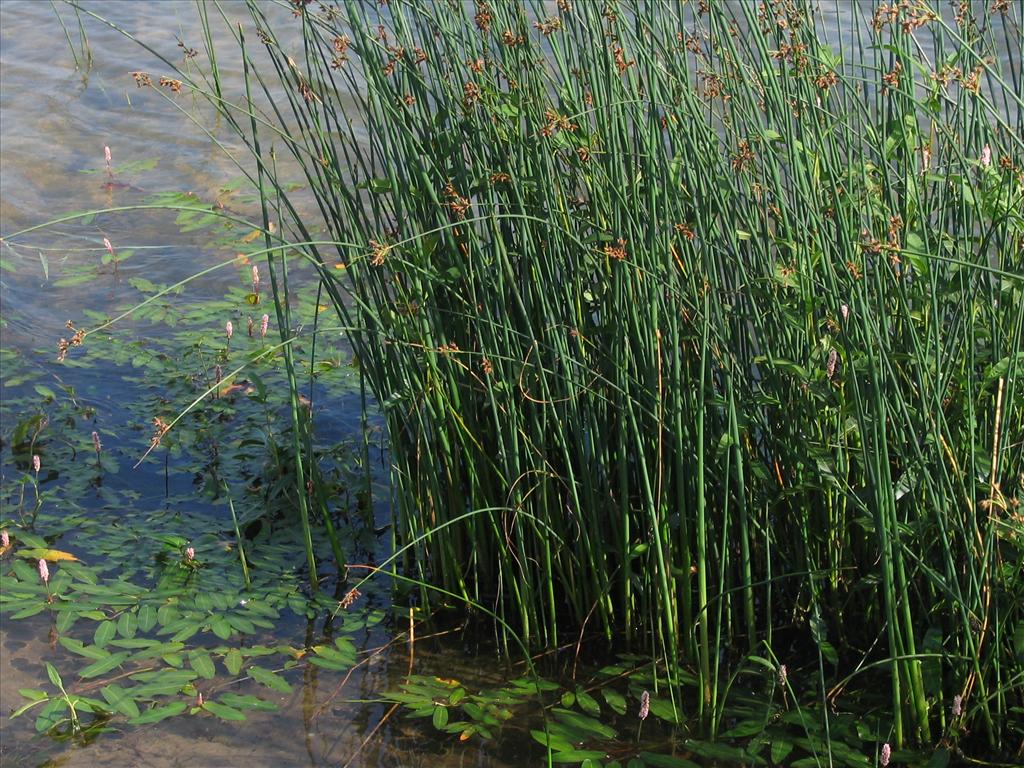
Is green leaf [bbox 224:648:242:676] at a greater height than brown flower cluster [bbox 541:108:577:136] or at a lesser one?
lesser

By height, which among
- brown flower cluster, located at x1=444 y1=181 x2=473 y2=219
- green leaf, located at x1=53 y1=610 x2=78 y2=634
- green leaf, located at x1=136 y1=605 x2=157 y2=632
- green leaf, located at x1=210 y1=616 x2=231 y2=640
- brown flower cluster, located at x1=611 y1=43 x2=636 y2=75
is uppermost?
brown flower cluster, located at x1=611 y1=43 x2=636 y2=75

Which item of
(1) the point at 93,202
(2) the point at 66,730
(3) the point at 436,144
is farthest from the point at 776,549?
(1) the point at 93,202

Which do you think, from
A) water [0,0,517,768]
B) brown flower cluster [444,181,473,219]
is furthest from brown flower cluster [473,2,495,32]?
water [0,0,517,768]

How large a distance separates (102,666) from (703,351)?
4.56 feet

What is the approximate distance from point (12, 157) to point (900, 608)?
4952mm

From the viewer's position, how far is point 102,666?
2.51m

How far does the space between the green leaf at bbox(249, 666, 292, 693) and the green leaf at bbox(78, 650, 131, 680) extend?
10.8 inches

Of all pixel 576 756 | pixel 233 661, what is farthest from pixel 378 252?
pixel 233 661

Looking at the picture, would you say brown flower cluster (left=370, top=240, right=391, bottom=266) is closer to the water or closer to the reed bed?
the reed bed

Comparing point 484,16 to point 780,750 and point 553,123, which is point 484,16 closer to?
point 553,123

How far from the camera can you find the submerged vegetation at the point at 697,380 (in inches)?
81.1

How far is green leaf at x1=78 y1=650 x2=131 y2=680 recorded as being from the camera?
2.49m

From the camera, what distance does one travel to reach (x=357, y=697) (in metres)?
2.52

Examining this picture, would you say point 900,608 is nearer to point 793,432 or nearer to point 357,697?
point 793,432
